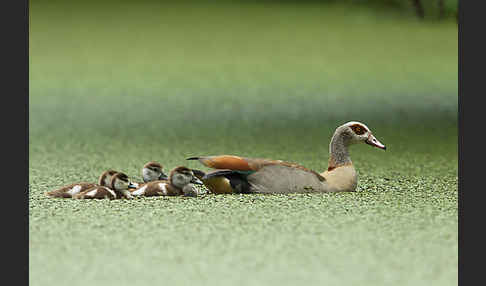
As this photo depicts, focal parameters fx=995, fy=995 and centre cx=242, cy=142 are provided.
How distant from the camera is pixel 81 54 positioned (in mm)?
6809

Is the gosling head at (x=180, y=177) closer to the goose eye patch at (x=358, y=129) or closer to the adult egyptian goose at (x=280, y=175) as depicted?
the adult egyptian goose at (x=280, y=175)

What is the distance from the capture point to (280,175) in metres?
3.32

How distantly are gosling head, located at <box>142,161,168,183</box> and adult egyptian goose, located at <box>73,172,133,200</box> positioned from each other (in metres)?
0.16

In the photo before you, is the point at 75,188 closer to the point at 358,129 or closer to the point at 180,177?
the point at 180,177

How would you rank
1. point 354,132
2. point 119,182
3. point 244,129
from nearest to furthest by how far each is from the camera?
1. point 119,182
2. point 354,132
3. point 244,129

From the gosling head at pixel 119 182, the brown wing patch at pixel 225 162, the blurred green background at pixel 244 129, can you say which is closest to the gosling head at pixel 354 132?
the blurred green background at pixel 244 129

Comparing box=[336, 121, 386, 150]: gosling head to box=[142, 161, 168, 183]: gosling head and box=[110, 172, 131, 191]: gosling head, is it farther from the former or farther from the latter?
box=[110, 172, 131, 191]: gosling head

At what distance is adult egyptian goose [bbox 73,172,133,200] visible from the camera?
10.7 feet

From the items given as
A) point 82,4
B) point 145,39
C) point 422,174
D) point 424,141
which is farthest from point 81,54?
point 422,174

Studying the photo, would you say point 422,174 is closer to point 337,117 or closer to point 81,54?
point 337,117

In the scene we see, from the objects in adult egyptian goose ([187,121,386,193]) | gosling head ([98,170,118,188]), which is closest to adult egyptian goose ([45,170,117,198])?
gosling head ([98,170,118,188])

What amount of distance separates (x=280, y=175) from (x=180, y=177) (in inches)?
13.2

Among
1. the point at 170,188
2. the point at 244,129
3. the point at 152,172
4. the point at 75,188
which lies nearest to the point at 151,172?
the point at 152,172

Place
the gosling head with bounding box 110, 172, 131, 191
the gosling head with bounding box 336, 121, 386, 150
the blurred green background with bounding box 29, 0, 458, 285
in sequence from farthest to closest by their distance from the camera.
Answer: the gosling head with bounding box 336, 121, 386, 150 → the gosling head with bounding box 110, 172, 131, 191 → the blurred green background with bounding box 29, 0, 458, 285
